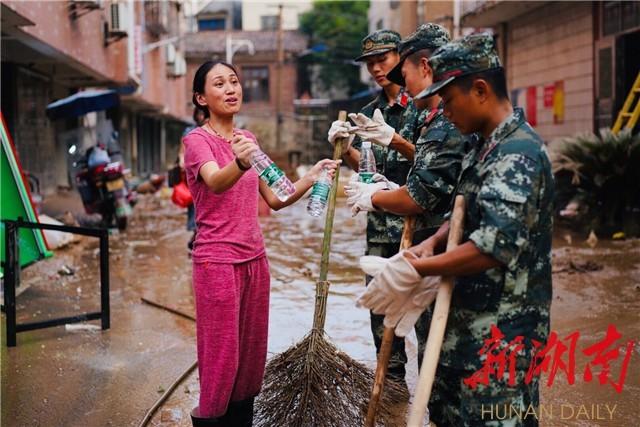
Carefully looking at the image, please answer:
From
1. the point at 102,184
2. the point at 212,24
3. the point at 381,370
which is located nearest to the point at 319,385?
the point at 381,370

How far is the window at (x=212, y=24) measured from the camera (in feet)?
144

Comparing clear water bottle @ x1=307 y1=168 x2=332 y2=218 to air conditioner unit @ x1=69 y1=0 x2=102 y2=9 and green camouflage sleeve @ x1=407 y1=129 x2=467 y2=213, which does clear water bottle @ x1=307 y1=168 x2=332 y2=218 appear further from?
air conditioner unit @ x1=69 y1=0 x2=102 y2=9

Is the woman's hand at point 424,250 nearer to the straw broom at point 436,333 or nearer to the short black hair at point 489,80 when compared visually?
the straw broom at point 436,333

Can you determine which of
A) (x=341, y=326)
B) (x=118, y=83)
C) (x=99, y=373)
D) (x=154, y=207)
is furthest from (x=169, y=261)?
(x=118, y=83)

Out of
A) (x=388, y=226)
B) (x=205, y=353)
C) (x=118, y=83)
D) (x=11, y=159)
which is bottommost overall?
(x=205, y=353)

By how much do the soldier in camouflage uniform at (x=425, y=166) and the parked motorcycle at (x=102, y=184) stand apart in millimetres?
8236

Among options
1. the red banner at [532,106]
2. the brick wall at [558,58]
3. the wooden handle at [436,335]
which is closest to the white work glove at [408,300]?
the wooden handle at [436,335]

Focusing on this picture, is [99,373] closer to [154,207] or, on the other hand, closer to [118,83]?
[154,207]

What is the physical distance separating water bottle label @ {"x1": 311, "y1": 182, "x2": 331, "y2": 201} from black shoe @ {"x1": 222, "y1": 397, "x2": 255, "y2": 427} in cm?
96

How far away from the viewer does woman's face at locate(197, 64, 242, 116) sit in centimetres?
312

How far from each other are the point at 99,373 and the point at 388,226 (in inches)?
81.2

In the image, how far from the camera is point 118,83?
1681 centimetres

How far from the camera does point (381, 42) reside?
12.5 feet

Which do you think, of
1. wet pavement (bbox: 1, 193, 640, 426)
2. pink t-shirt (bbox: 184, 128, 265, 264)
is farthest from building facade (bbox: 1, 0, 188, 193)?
pink t-shirt (bbox: 184, 128, 265, 264)
